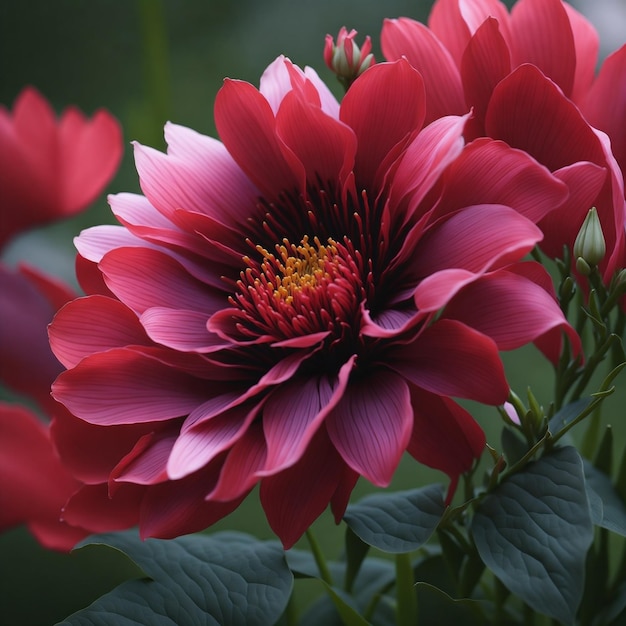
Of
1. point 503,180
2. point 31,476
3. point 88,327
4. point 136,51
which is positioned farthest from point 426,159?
point 136,51

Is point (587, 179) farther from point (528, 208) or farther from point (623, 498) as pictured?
point (623, 498)

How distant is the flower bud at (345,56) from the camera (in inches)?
13.3

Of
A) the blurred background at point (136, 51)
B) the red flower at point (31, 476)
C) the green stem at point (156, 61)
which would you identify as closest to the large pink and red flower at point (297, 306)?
the red flower at point (31, 476)

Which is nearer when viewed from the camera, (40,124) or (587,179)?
(587,179)

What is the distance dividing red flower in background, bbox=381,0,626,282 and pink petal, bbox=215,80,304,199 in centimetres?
5

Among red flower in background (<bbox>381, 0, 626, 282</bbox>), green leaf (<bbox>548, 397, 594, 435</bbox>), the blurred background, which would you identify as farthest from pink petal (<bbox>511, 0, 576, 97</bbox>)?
the blurred background

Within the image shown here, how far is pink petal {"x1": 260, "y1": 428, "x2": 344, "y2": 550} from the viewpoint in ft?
0.90

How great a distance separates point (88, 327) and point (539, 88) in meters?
0.17

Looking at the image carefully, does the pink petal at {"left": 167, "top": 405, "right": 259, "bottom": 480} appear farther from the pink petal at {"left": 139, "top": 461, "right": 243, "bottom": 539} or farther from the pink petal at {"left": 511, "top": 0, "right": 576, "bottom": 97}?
the pink petal at {"left": 511, "top": 0, "right": 576, "bottom": 97}

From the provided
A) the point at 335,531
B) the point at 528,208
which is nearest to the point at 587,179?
the point at 528,208

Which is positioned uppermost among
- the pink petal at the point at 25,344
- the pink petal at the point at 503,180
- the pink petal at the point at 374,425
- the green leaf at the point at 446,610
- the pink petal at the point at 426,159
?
the pink petal at the point at 426,159

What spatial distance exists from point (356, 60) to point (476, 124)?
0.19ft

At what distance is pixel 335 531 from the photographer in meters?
0.76

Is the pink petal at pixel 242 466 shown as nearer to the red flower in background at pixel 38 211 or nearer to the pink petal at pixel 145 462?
the pink petal at pixel 145 462
